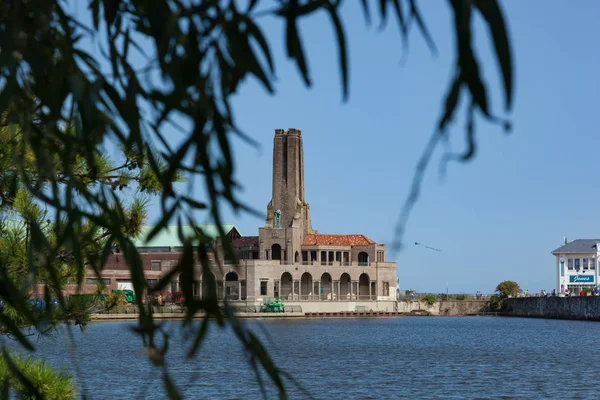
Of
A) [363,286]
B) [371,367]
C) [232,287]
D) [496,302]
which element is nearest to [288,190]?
[232,287]

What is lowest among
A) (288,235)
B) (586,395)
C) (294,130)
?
(586,395)

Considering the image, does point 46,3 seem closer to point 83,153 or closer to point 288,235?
point 83,153

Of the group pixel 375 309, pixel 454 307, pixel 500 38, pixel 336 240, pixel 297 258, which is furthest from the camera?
pixel 454 307

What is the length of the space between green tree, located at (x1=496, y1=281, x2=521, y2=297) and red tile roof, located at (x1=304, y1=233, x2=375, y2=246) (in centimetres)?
1897

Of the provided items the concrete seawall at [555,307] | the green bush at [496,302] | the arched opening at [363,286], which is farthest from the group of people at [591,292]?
the arched opening at [363,286]

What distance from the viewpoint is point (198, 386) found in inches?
1099

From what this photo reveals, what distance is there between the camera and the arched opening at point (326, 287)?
102 metres

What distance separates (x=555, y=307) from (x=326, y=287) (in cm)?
2318

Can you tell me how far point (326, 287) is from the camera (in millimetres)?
102750

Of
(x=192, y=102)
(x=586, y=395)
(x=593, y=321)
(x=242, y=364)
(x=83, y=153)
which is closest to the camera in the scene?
(x=192, y=102)

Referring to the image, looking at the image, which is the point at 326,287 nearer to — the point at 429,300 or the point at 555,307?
the point at 429,300

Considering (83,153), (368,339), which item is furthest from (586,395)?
(368,339)

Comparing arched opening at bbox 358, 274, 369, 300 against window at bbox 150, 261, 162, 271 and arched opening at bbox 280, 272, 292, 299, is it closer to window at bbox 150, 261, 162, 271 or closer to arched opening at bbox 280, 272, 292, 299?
arched opening at bbox 280, 272, 292, 299

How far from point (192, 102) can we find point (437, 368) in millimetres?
35213
